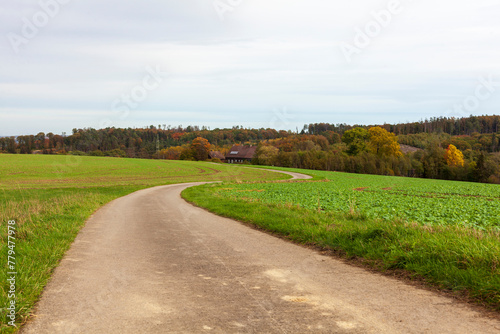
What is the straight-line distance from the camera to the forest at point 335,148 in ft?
301

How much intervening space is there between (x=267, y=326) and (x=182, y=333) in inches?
43.6

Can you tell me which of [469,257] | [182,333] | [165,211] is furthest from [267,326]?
[165,211]

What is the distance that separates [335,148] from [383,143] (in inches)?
1381

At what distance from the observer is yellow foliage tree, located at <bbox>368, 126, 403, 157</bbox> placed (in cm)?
9275

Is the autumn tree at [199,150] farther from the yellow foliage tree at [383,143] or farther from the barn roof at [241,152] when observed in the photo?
the yellow foliage tree at [383,143]

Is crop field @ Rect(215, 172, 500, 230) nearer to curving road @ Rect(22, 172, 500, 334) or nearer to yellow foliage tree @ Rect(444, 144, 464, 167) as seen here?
curving road @ Rect(22, 172, 500, 334)

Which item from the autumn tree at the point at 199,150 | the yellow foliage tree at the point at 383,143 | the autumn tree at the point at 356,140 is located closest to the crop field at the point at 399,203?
the yellow foliage tree at the point at 383,143

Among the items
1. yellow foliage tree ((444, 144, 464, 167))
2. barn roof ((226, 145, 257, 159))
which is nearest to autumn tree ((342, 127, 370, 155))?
yellow foliage tree ((444, 144, 464, 167))

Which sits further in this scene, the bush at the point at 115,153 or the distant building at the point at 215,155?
the distant building at the point at 215,155

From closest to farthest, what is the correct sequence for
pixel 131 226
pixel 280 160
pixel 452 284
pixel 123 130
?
pixel 452 284
pixel 131 226
pixel 280 160
pixel 123 130

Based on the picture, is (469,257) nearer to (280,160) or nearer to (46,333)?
(46,333)

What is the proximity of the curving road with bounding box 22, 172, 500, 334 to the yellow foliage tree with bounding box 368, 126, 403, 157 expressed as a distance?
Result: 90.8 meters

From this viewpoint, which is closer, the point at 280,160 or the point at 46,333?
the point at 46,333

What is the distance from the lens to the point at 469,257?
6555 millimetres
